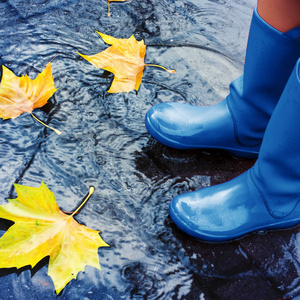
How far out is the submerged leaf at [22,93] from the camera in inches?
49.4

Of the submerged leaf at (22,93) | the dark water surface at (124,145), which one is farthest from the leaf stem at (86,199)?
the submerged leaf at (22,93)

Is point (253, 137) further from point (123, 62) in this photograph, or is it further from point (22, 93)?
point (22, 93)

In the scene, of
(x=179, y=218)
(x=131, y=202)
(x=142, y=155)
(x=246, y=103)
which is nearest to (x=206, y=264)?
(x=179, y=218)

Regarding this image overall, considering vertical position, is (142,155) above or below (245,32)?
below

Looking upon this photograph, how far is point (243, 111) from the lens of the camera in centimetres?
115

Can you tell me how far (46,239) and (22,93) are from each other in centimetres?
62

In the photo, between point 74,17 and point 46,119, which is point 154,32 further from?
point 46,119

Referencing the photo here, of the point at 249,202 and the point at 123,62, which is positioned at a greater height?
the point at 123,62

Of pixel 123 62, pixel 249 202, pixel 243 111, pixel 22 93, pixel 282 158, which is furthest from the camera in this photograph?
pixel 123 62

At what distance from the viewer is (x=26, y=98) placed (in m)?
1.28

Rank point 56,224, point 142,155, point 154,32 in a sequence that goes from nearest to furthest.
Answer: point 56,224
point 142,155
point 154,32

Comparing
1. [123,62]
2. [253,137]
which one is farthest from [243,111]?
[123,62]

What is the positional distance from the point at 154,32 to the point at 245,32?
50 cm

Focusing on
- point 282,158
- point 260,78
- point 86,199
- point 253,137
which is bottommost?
point 86,199
